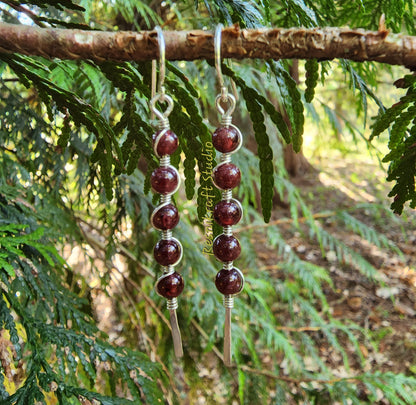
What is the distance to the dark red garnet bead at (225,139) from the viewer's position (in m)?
1.00

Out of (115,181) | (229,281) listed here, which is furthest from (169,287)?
(115,181)

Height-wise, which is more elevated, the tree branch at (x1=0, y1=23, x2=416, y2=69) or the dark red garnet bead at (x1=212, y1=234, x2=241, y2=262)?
the tree branch at (x1=0, y1=23, x2=416, y2=69)

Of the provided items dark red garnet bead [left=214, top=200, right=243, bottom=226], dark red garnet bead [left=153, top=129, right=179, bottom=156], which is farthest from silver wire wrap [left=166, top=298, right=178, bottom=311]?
dark red garnet bead [left=153, top=129, right=179, bottom=156]

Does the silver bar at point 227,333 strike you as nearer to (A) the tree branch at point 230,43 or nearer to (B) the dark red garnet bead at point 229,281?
(B) the dark red garnet bead at point 229,281

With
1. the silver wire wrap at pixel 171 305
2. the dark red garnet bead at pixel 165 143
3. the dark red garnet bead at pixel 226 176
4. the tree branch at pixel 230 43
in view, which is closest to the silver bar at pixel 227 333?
the silver wire wrap at pixel 171 305

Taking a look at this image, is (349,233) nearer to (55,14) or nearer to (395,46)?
(55,14)

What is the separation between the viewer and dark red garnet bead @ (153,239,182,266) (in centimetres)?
103

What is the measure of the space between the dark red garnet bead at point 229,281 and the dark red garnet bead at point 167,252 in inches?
5.5

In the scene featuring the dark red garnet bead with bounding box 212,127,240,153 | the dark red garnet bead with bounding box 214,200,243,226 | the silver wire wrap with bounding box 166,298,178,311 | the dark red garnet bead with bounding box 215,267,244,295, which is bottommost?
the silver wire wrap with bounding box 166,298,178,311

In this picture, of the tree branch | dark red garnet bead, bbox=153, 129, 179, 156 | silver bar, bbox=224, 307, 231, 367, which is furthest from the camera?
silver bar, bbox=224, 307, 231, 367

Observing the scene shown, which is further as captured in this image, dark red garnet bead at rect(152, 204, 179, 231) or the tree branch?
dark red garnet bead at rect(152, 204, 179, 231)

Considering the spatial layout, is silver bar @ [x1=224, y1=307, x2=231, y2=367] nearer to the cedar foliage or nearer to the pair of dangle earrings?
the pair of dangle earrings

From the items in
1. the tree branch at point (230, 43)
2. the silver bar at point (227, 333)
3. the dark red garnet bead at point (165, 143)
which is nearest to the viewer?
the tree branch at point (230, 43)

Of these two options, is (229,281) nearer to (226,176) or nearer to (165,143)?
(226,176)
